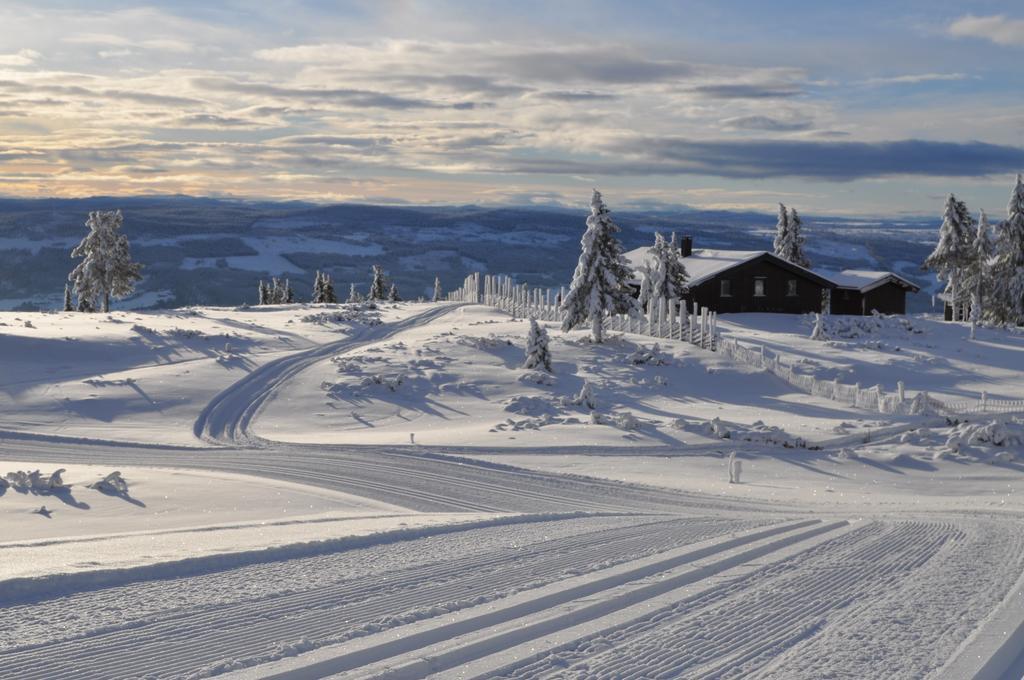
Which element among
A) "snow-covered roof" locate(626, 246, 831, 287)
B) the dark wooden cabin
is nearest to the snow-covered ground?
"snow-covered roof" locate(626, 246, 831, 287)

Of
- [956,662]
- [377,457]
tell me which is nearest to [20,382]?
[377,457]

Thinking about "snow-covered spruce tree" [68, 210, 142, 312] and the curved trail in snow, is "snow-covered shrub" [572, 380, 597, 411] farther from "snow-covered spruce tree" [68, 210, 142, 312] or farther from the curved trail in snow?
"snow-covered spruce tree" [68, 210, 142, 312]

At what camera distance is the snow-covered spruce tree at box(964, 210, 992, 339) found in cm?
6372

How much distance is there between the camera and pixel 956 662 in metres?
8.12

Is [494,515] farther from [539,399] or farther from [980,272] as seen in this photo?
[980,272]

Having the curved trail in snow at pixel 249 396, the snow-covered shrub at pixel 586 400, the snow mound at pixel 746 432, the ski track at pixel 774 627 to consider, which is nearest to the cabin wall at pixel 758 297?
the curved trail in snow at pixel 249 396

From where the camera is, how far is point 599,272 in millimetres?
43812

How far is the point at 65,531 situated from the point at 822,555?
11.4 meters

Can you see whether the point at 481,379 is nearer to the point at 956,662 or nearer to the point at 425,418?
the point at 425,418

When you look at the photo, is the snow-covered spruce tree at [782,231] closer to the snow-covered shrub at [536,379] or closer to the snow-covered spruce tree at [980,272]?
the snow-covered spruce tree at [980,272]

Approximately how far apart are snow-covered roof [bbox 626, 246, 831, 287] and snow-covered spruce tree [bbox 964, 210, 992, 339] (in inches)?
443

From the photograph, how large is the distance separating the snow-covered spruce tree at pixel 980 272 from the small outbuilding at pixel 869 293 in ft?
11.6

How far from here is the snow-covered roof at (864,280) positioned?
2621 inches

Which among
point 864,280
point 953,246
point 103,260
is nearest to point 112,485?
point 864,280
